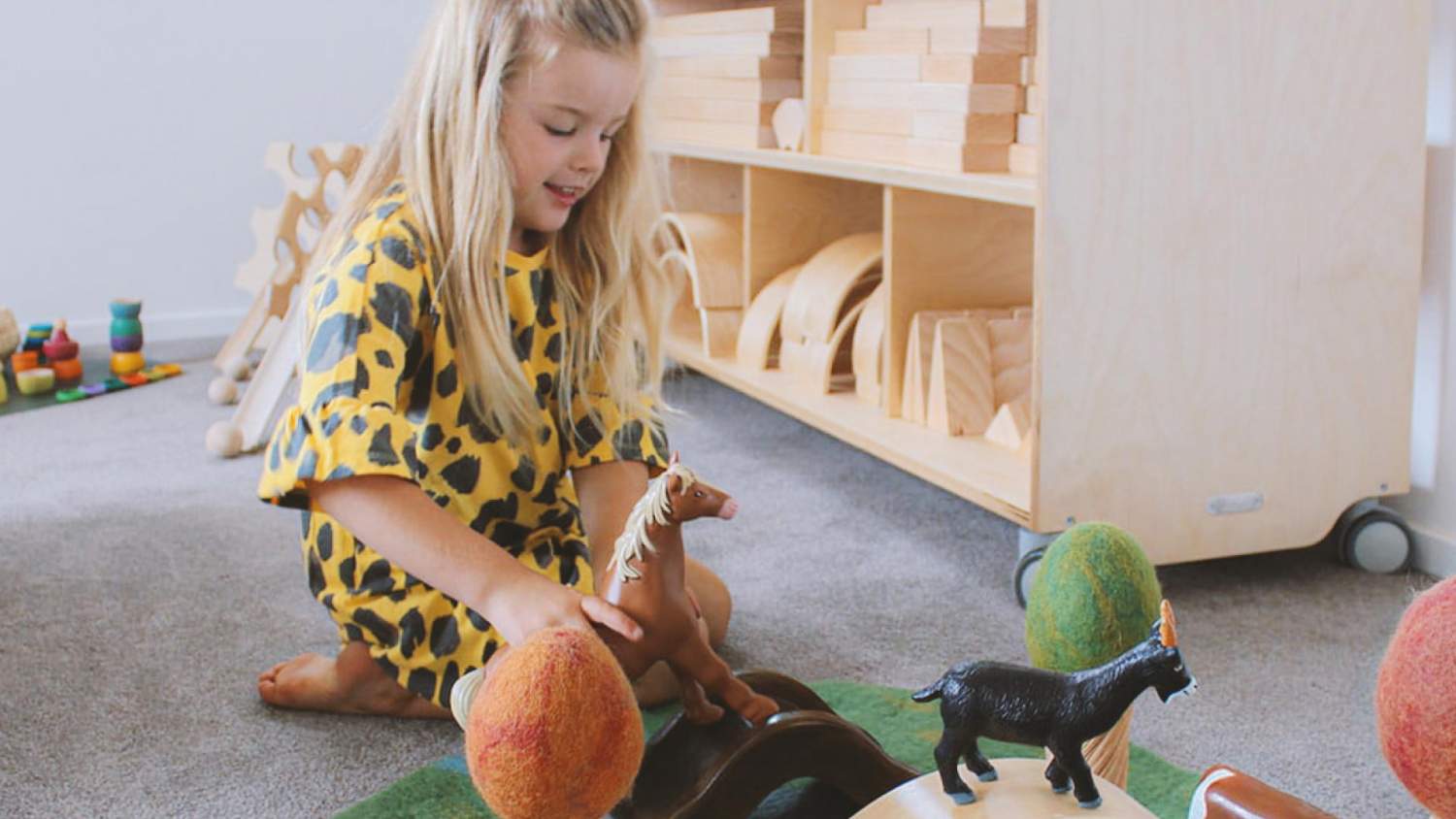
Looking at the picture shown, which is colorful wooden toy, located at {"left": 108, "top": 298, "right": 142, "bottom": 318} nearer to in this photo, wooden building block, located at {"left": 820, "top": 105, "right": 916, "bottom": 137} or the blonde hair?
wooden building block, located at {"left": 820, "top": 105, "right": 916, "bottom": 137}

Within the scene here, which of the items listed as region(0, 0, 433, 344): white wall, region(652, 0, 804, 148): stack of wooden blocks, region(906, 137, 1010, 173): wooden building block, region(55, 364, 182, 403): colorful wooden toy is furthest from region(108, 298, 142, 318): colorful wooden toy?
region(906, 137, 1010, 173): wooden building block

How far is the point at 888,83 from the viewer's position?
1.66m

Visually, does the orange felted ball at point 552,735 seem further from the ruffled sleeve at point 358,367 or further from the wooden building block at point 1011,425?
the wooden building block at point 1011,425

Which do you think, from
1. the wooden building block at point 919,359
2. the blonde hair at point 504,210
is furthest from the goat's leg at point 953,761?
the wooden building block at point 919,359

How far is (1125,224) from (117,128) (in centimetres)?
218

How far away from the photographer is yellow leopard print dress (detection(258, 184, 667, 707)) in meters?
0.97

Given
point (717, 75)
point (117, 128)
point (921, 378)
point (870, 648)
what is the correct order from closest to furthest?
point (870, 648)
point (921, 378)
point (717, 75)
point (117, 128)

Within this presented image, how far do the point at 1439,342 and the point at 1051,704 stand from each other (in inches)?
38.8

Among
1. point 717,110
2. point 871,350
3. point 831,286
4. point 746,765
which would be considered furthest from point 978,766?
point 717,110

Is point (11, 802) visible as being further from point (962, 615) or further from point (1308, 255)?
point (1308, 255)

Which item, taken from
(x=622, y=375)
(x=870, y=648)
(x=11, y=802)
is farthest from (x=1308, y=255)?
(x=11, y=802)

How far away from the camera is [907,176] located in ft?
4.95

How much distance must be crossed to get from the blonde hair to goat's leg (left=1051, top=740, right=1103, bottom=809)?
1.90 feet

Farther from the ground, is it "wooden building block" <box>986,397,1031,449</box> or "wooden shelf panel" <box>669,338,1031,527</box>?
"wooden building block" <box>986,397,1031,449</box>
